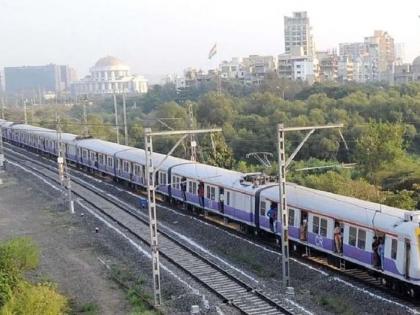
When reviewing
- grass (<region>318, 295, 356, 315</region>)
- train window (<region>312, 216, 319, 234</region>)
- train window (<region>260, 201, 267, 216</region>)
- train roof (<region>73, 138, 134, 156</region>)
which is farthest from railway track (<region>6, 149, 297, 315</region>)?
train roof (<region>73, 138, 134, 156</region>)

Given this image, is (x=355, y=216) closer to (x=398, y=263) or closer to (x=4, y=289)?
(x=398, y=263)

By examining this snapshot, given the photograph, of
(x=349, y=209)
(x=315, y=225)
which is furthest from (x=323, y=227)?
(x=349, y=209)

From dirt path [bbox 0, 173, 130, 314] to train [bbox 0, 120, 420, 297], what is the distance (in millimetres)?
4627

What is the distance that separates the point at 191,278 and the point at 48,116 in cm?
9733

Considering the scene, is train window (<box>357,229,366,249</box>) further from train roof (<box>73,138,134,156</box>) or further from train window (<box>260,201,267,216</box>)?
train roof (<box>73,138,134,156</box>)

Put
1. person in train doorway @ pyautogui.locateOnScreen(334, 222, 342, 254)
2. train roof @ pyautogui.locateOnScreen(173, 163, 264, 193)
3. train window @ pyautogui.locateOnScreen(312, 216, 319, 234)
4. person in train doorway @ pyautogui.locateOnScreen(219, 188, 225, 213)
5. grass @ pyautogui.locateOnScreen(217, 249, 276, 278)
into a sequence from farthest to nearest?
person in train doorway @ pyautogui.locateOnScreen(219, 188, 225, 213), train roof @ pyautogui.locateOnScreen(173, 163, 264, 193), train window @ pyautogui.locateOnScreen(312, 216, 319, 234), grass @ pyautogui.locateOnScreen(217, 249, 276, 278), person in train doorway @ pyautogui.locateOnScreen(334, 222, 342, 254)

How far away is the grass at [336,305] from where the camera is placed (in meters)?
16.7

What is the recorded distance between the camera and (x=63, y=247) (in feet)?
82.9

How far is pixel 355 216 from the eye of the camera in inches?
754

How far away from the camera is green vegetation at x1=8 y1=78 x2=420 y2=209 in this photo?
35656mm

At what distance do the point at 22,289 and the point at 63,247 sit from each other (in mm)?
7000

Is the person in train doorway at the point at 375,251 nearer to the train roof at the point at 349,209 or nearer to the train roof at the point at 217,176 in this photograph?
the train roof at the point at 349,209

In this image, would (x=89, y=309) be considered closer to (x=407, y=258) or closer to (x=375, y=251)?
(x=375, y=251)

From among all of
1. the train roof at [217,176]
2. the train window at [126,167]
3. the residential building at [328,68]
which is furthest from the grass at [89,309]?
the residential building at [328,68]
